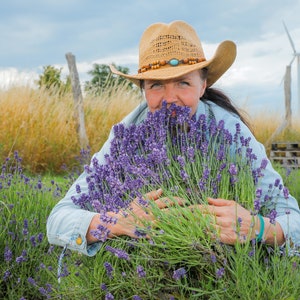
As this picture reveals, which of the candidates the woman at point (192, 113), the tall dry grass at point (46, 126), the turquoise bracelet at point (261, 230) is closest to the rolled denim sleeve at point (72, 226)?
the woman at point (192, 113)

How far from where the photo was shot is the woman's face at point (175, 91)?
254 cm

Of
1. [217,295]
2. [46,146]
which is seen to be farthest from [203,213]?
[46,146]

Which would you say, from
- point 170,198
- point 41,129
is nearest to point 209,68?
point 170,198

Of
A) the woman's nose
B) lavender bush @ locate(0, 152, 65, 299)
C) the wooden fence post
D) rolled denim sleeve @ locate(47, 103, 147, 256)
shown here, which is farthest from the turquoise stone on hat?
the wooden fence post

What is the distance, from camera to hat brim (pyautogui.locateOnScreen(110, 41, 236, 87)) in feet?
8.14

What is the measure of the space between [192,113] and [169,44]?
0.41 meters

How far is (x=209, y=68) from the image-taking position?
2.88 meters

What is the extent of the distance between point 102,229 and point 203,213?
1.33 ft

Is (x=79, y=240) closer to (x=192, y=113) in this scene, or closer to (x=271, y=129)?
(x=192, y=113)

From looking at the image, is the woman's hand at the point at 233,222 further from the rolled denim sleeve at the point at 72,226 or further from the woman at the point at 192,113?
the rolled denim sleeve at the point at 72,226

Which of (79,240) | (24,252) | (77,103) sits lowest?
(24,252)

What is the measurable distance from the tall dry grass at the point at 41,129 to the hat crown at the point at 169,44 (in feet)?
17.7

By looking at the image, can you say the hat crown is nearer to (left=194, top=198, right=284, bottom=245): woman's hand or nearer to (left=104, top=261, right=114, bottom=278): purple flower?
Result: (left=194, top=198, right=284, bottom=245): woman's hand

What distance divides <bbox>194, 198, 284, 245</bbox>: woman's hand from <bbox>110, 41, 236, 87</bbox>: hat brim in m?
0.76
